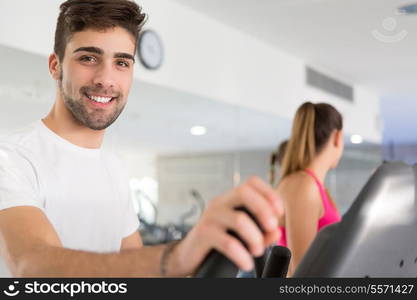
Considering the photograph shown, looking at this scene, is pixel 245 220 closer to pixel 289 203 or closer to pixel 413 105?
pixel 289 203

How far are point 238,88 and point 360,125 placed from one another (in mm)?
2044

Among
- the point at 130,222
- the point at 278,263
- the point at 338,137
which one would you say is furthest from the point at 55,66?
the point at 338,137

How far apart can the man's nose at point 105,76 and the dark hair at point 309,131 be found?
799 millimetres

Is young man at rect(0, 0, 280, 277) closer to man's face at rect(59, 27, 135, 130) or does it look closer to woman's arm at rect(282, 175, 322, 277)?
man's face at rect(59, 27, 135, 130)

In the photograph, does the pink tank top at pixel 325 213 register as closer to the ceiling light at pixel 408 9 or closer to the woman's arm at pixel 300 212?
the woman's arm at pixel 300 212

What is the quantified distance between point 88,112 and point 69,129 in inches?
2.1

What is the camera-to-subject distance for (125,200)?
1.22 meters

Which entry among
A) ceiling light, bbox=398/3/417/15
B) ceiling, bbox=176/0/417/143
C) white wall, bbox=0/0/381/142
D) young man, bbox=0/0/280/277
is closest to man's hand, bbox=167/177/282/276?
young man, bbox=0/0/280/277

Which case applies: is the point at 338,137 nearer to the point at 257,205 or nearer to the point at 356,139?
the point at 257,205

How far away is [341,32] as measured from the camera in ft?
12.3

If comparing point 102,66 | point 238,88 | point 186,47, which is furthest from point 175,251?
point 238,88

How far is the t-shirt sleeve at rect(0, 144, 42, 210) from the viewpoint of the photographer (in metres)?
0.91

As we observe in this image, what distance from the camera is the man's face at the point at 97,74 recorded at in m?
1.06

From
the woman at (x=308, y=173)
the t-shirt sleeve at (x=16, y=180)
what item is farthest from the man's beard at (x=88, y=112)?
the woman at (x=308, y=173)
